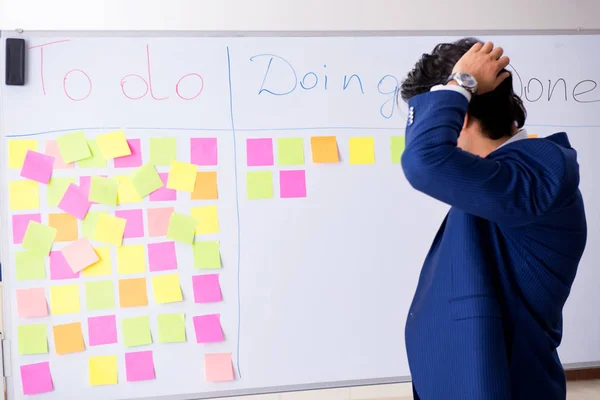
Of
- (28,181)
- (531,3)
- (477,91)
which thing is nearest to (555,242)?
(477,91)

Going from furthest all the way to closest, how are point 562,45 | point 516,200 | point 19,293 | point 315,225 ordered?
point 562,45, point 315,225, point 19,293, point 516,200

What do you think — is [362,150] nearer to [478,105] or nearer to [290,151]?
[290,151]

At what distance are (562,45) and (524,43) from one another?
0.14 metres

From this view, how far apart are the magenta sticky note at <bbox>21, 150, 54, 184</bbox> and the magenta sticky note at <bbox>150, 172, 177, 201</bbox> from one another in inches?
12.2

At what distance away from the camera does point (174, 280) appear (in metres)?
1.90

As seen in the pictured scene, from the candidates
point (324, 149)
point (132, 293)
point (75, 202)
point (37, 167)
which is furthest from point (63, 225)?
point (324, 149)

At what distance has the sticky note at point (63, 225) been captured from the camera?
6.10 feet

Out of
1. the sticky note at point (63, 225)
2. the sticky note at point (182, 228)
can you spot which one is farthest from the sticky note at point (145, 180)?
the sticky note at point (63, 225)

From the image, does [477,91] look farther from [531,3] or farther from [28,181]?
[531,3]

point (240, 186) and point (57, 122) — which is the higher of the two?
point (57, 122)

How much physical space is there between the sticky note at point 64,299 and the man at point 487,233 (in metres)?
1.17

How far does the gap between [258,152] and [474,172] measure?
1.11 metres

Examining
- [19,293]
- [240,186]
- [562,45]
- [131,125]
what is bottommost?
[19,293]

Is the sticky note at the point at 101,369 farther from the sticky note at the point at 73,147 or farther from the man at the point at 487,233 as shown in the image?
the man at the point at 487,233
